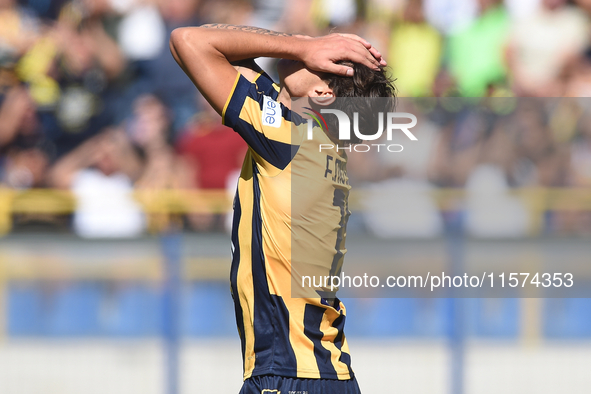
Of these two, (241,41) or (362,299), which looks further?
(362,299)

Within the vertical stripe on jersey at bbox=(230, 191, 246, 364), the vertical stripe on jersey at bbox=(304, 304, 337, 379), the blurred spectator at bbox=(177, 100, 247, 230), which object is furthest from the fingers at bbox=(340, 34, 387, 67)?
the blurred spectator at bbox=(177, 100, 247, 230)

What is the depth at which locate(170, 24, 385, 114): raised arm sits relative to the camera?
2088mm

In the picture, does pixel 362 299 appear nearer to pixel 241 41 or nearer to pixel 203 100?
pixel 203 100

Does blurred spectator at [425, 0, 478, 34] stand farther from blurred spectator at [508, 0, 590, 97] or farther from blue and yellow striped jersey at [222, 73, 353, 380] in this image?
blue and yellow striped jersey at [222, 73, 353, 380]

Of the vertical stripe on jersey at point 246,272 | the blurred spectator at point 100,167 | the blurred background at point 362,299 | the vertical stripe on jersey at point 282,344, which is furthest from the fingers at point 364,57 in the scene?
the blurred spectator at point 100,167

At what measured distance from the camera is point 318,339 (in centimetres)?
224

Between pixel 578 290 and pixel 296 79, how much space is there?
2954mm

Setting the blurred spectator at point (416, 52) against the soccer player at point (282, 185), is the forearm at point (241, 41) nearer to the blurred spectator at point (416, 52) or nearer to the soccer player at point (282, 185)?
the soccer player at point (282, 185)

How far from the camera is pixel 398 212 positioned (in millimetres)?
4281

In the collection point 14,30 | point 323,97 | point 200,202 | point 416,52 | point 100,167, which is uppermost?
point 14,30

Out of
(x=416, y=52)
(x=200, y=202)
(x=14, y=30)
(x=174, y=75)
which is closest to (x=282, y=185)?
(x=200, y=202)

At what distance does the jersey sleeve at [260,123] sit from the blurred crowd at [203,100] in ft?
9.53

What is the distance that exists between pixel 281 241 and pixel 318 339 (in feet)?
1.17

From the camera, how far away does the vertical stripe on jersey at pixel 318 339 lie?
7.25 feet
